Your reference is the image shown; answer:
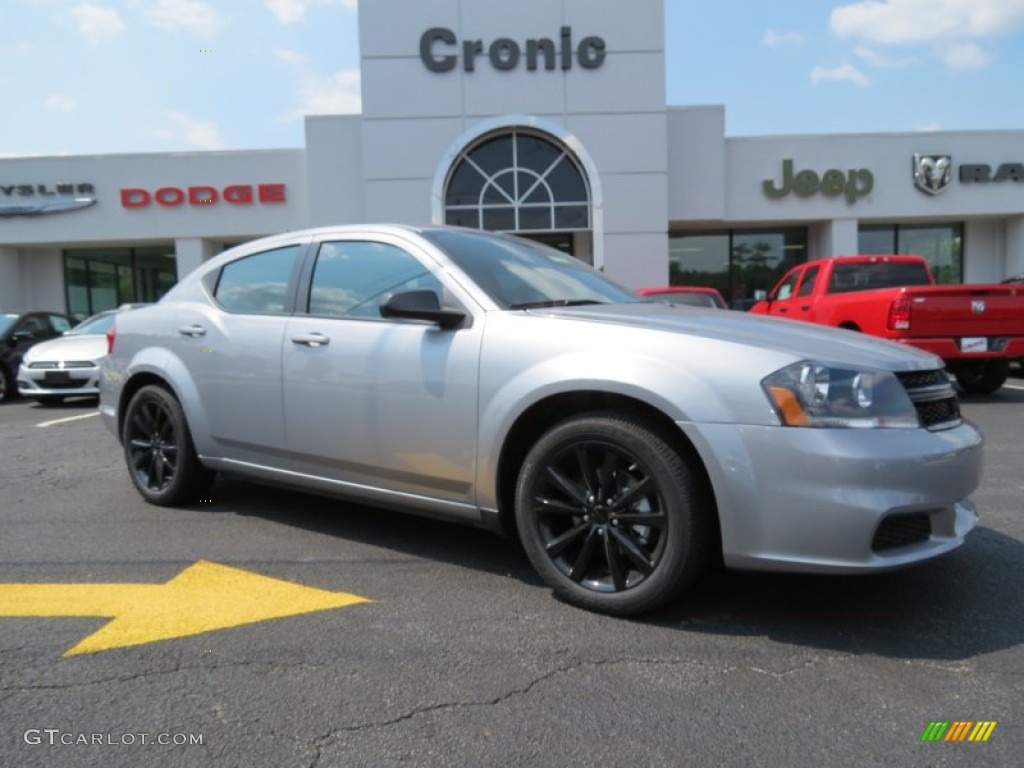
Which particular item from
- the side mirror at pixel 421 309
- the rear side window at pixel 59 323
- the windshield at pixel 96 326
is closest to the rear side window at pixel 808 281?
the side mirror at pixel 421 309

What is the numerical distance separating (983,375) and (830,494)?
8.68m

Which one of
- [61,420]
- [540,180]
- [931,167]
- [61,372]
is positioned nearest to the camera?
[61,420]

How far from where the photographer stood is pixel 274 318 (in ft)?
13.1

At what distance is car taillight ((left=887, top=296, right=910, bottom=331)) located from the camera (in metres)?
8.31

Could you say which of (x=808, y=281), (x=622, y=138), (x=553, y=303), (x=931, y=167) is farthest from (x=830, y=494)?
(x=931, y=167)

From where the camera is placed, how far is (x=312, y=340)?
373 cm

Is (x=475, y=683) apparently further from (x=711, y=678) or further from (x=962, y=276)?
(x=962, y=276)

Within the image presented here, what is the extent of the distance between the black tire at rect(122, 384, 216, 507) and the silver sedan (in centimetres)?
11

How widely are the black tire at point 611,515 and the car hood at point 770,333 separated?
442mm

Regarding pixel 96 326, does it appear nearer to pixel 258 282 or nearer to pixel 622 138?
pixel 258 282

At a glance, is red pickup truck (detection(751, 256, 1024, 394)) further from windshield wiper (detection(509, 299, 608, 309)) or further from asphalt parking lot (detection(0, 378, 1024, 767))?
windshield wiper (detection(509, 299, 608, 309))

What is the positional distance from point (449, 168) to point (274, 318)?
14.6 metres

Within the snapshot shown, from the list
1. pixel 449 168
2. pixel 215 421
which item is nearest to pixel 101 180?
pixel 449 168

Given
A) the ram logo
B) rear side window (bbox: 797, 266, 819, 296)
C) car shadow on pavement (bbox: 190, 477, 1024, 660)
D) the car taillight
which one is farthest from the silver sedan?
the ram logo
